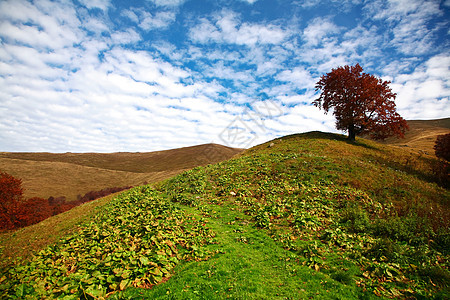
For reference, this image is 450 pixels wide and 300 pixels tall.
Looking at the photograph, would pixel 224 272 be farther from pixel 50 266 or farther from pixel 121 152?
pixel 121 152

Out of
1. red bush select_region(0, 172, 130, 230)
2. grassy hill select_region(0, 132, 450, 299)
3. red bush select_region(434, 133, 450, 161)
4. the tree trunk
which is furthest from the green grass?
red bush select_region(0, 172, 130, 230)

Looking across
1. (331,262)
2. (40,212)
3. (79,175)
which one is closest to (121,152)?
(79,175)

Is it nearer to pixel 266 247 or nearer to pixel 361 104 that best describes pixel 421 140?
pixel 361 104

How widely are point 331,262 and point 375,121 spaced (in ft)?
116

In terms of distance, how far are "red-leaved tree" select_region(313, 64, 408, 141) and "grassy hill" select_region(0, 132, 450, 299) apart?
16857mm

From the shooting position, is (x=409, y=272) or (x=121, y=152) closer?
(x=409, y=272)

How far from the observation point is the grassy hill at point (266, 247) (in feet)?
22.8

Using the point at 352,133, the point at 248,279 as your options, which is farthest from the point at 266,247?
the point at 352,133

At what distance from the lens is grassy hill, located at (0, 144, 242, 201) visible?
70.1 meters

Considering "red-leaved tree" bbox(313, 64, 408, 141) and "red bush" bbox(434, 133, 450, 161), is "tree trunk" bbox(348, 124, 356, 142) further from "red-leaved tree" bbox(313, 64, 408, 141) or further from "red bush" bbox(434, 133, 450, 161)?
"red bush" bbox(434, 133, 450, 161)

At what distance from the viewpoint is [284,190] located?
18562 mm

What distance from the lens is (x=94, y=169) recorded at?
90875 millimetres

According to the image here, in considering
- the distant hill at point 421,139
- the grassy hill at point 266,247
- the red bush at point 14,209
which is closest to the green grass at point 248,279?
the grassy hill at point 266,247

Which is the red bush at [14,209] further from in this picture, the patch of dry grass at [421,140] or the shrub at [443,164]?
the patch of dry grass at [421,140]
